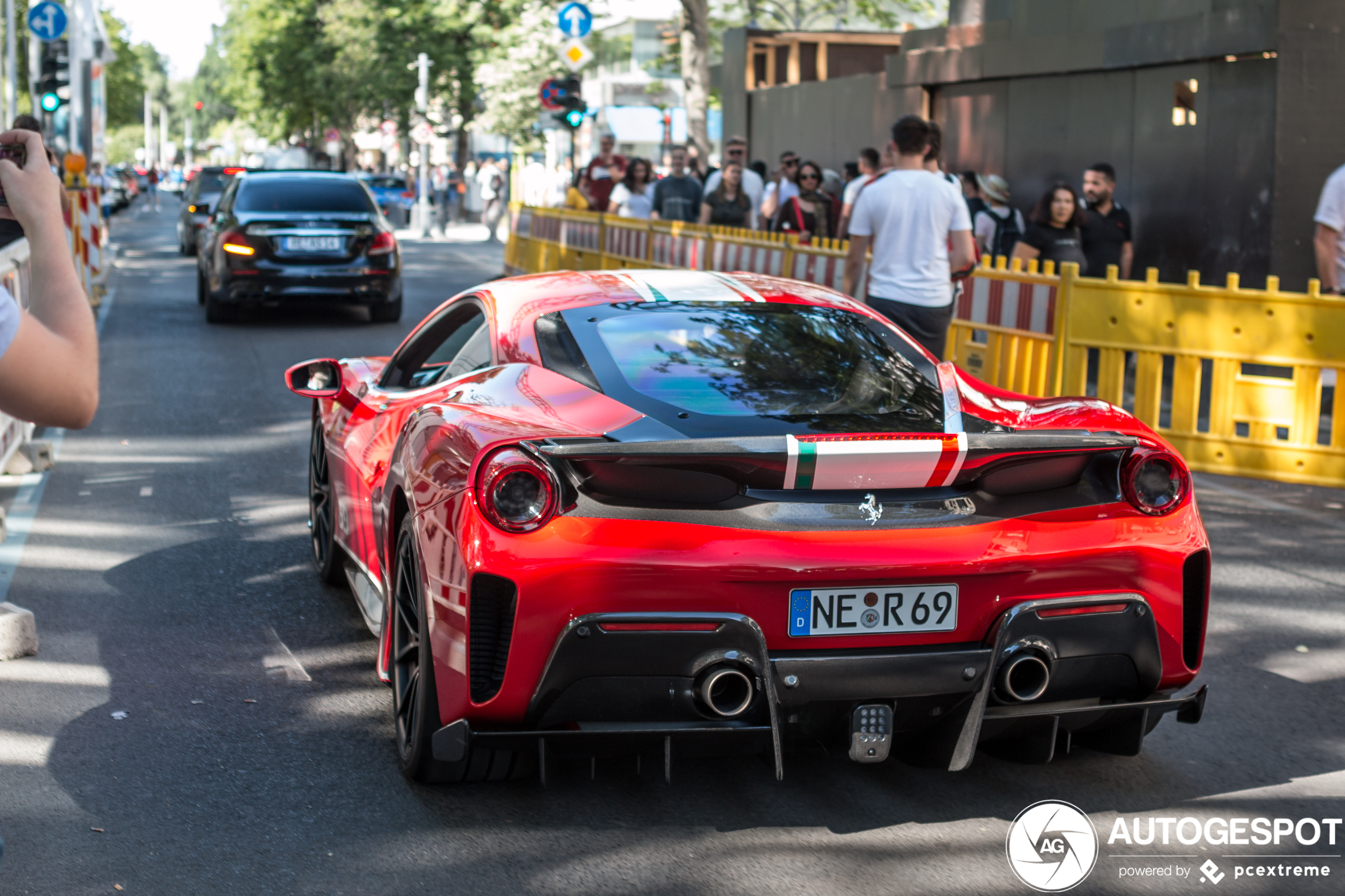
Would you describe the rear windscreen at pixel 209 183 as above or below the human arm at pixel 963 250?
above

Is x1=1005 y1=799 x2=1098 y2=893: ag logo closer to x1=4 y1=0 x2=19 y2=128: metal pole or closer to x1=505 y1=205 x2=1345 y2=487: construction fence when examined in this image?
x1=505 y1=205 x2=1345 y2=487: construction fence

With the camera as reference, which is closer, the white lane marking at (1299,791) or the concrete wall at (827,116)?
the white lane marking at (1299,791)

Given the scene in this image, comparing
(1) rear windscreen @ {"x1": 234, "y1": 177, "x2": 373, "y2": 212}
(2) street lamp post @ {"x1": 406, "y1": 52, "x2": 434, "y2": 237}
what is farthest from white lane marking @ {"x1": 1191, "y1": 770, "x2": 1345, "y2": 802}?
(2) street lamp post @ {"x1": 406, "y1": 52, "x2": 434, "y2": 237}

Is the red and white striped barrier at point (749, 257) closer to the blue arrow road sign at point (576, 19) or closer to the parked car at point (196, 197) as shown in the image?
the blue arrow road sign at point (576, 19)

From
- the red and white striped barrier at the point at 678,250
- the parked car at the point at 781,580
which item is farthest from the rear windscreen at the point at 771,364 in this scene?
the red and white striped barrier at the point at 678,250

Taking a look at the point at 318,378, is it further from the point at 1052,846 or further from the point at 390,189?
the point at 390,189

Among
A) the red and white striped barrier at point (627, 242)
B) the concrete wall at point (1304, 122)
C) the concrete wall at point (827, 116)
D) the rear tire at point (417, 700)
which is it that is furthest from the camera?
the concrete wall at point (827, 116)

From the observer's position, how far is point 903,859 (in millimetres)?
3734

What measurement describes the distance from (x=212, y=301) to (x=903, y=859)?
14384mm

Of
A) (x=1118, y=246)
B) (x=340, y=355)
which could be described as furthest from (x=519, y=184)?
(x=1118, y=246)

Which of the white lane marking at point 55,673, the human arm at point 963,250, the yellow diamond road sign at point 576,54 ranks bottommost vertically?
the white lane marking at point 55,673

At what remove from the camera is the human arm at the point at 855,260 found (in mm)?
8336

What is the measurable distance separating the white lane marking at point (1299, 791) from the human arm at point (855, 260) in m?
4.33

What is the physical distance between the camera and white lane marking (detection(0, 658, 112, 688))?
509 centimetres
